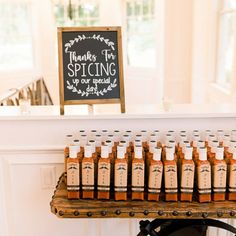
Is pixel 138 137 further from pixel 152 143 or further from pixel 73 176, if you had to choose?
pixel 73 176

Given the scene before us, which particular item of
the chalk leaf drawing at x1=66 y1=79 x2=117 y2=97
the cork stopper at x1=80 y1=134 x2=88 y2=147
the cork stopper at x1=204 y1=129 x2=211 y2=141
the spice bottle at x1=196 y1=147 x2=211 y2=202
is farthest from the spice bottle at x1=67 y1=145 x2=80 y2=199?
the cork stopper at x1=204 y1=129 x2=211 y2=141

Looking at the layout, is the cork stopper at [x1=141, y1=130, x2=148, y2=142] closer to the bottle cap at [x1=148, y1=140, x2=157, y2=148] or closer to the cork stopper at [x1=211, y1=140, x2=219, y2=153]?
the bottle cap at [x1=148, y1=140, x2=157, y2=148]

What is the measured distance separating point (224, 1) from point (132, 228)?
356cm

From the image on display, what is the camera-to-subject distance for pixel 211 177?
1.34 metres

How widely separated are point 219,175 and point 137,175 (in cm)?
33

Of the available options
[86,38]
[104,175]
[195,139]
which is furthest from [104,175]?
[86,38]

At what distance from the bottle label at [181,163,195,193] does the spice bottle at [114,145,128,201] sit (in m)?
0.23

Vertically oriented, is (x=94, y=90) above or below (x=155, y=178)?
above

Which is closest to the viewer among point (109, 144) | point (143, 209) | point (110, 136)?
point (143, 209)

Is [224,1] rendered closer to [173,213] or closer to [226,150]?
[226,150]

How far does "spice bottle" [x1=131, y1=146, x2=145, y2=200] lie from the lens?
1345 mm

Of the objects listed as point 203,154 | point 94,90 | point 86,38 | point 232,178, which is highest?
point 86,38

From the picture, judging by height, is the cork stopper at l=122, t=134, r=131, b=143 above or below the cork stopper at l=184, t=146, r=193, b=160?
above

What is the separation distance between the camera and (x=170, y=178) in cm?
134
